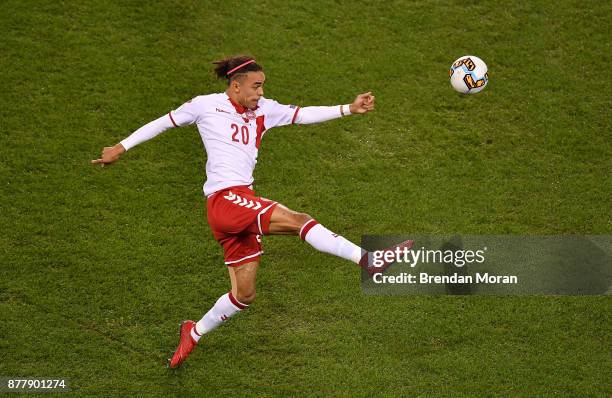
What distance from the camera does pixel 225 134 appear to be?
943 cm

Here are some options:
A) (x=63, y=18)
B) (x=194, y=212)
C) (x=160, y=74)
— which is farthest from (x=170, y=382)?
(x=63, y=18)

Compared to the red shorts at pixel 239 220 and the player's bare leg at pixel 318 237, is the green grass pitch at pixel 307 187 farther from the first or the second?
the player's bare leg at pixel 318 237

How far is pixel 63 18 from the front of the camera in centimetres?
1384

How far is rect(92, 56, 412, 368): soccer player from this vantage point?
9.09 meters

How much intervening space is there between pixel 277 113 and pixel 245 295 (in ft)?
6.66

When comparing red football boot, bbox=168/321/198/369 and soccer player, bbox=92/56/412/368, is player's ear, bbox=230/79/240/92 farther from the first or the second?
red football boot, bbox=168/321/198/369

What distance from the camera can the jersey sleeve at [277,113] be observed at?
31.8 ft

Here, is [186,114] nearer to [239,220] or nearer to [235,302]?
[239,220]

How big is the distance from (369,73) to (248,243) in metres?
4.86

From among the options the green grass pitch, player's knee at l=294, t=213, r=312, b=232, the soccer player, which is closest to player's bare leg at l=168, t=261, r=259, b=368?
the soccer player

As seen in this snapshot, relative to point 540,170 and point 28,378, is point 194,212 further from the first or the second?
point 540,170

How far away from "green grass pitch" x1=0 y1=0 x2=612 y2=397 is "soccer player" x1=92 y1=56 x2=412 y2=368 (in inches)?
30.4

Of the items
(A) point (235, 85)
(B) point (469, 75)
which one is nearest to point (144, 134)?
(A) point (235, 85)

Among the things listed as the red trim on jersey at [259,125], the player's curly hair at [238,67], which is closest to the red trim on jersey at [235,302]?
the red trim on jersey at [259,125]
